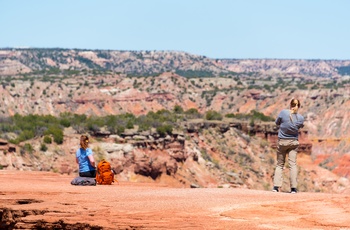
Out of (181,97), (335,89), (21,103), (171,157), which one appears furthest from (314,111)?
(171,157)

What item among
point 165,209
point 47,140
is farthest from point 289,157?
point 47,140

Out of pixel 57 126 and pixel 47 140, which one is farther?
pixel 57 126

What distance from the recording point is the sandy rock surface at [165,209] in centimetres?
1059

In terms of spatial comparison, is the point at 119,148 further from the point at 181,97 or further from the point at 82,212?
the point at 181,97

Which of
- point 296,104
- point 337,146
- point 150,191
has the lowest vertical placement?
point 337,146

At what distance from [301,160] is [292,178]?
55215 mm

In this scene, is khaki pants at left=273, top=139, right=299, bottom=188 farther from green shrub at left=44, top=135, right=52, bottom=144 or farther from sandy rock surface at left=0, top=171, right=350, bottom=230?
green shrub at left=44, top=135, right=52, bottom=144

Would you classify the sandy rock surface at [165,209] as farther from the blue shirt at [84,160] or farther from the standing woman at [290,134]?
the blue shirt at [84,160]

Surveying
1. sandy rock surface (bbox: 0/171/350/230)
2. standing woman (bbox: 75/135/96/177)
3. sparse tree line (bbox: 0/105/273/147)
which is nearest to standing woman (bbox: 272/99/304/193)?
sandy rock surface (bbox: 0/171/350/230)

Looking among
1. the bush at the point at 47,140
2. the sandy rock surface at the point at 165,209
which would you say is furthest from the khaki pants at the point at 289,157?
the bush at the point at 47,140

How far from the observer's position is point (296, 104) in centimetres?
1480

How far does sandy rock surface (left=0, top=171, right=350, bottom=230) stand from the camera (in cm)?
1059

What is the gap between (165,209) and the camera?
38.3ft

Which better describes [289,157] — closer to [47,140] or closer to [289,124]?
[289,124]
